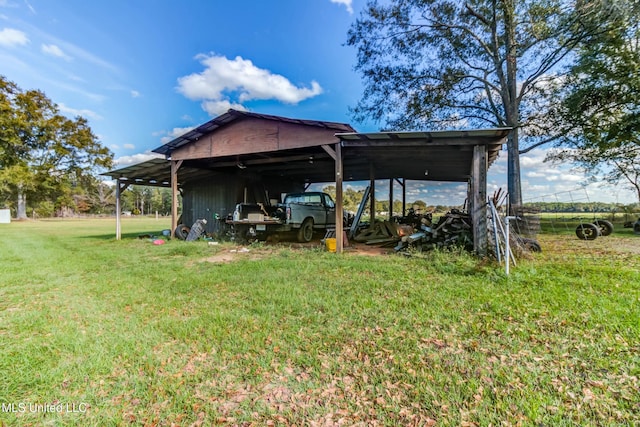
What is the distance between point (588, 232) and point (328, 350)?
1121 centimetres

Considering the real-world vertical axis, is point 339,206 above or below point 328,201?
below

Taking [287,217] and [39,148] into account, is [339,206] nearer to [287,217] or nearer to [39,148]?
[287,217]

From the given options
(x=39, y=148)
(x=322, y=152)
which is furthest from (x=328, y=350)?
(x=39, y=148)

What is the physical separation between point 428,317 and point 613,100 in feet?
48.1

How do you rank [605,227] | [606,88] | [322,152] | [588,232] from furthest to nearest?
[606,88], [605,227], [588,232], [322,152]

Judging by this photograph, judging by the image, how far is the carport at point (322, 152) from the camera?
253 inches

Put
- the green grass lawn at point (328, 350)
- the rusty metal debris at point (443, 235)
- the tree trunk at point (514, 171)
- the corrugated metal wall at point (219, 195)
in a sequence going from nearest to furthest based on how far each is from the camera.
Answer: the green grass lawn at point (328, 350) → the rusty metal debris at point (443, 235) → the tree trunk at point (514, 171) → the corrugated metal wall at point (219, 195)

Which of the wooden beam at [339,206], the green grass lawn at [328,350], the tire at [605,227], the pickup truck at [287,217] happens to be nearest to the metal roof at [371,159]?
the wooden beam at [339,206]

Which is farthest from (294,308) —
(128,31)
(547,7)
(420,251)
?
(547,7)

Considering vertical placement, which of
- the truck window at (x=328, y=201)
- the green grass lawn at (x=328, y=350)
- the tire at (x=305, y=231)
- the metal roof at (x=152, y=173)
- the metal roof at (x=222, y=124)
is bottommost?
the green grass lawn at (x=328, y=350)

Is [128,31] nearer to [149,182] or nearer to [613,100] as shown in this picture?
[149,182]

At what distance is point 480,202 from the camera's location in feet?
20.5

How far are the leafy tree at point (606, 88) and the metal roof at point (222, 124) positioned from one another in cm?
1064

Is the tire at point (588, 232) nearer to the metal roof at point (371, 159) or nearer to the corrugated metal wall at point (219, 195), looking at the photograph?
the metal roof at point (371, 159)
